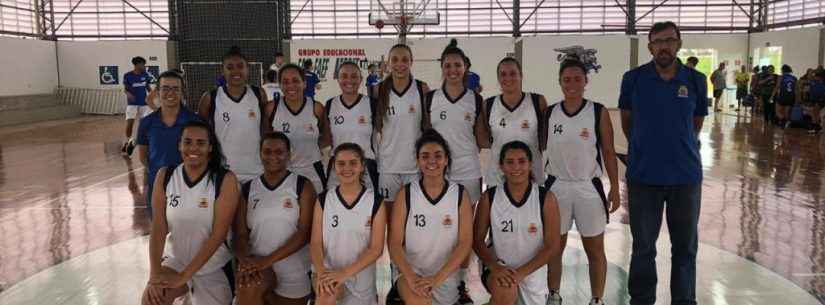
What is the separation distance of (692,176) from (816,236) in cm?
280

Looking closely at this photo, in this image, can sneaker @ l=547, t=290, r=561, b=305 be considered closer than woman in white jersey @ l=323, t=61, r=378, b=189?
Yes

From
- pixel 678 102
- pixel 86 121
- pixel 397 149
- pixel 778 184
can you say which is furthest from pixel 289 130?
pixel 86 121

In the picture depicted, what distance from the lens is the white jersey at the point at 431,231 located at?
3213 millimetres

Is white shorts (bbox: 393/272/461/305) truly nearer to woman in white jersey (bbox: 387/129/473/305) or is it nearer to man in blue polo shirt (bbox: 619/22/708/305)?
woman in white jersey (bbox: 387/129/473/305)

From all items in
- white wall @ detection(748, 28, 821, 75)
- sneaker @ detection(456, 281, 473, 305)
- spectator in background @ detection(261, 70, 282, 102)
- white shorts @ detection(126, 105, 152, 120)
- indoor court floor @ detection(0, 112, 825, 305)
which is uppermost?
white wall @ detection(748, 28, 821, 75)

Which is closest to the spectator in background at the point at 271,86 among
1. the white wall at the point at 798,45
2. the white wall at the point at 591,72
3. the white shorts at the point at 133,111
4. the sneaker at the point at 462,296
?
the white shorts at the point at 133,111

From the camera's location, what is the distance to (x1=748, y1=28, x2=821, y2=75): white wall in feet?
58.8

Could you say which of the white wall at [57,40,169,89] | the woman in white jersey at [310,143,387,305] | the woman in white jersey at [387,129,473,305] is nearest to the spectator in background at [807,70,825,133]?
the woman in white jersey at [387,129,473,305]

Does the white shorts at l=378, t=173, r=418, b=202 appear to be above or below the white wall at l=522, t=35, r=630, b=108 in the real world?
below

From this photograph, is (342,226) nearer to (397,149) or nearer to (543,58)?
(397,149)

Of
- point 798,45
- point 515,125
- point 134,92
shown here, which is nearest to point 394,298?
point 515,125

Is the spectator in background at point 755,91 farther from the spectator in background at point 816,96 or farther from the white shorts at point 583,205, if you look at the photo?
the white shorts at point 583,205

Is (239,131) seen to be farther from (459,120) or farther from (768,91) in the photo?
(768,91)

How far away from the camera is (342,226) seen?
3.17m
